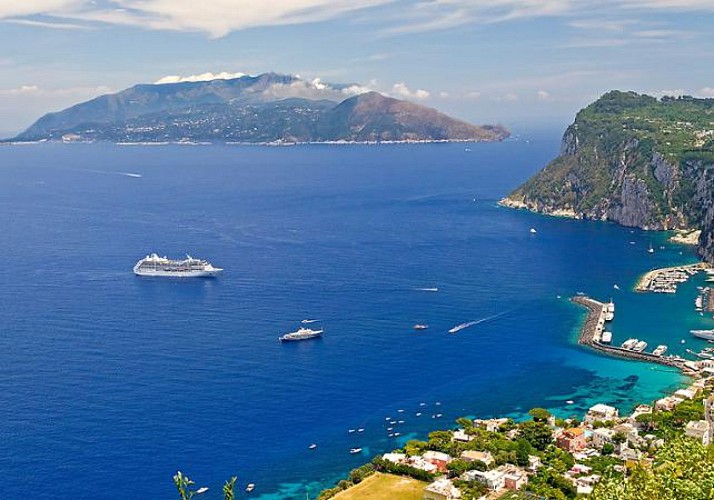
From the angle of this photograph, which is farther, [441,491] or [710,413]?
[710,413]

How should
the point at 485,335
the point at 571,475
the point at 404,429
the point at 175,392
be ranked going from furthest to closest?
the point at 485,335
the point at 175,392
the point at 404,429
the point at 571,475

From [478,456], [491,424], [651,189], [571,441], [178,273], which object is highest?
[651,189]

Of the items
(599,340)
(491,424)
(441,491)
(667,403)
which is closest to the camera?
(441,491)

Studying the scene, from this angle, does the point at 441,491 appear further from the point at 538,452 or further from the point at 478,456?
the point at 538,452

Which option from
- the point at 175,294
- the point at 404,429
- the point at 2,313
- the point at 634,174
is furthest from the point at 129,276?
the point at 634,174

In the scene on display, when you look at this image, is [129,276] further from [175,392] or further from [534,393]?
[534,393]

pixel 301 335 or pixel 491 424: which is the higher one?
pixel 301 335

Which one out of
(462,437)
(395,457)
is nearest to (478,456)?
(462,437)
